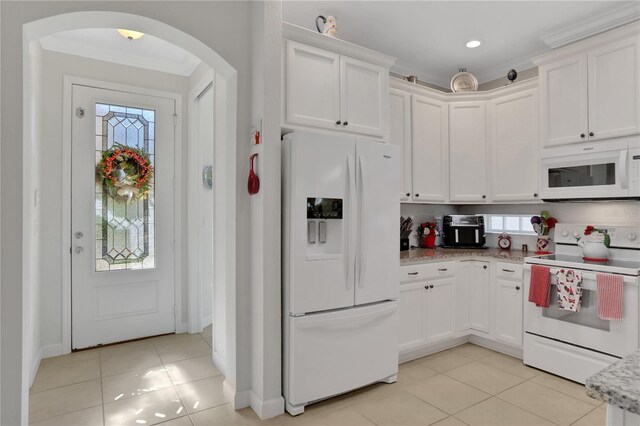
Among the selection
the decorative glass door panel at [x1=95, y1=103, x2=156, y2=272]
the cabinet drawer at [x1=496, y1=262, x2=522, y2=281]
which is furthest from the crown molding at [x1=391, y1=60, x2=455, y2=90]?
the decorative glass door panel at [x1=95, y1=103, x2=156, y2=272]

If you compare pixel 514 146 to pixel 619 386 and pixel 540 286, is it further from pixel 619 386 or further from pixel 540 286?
pixel 619 386

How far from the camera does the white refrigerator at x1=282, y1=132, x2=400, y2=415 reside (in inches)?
92.1

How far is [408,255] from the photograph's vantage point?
338 centimetres

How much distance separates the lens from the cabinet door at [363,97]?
2.79 m

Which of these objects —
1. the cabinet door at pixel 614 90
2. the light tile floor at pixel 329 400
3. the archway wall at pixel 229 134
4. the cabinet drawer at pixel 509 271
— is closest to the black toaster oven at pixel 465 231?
the cabinet drawer at pixel 509 271

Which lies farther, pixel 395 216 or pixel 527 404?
pixel 395 216

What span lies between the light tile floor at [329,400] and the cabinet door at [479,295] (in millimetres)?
296

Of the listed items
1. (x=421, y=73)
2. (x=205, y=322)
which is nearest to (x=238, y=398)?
(x=205, y=322)

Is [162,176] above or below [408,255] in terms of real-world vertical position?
above

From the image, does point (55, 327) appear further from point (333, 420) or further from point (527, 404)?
point (527, 404)

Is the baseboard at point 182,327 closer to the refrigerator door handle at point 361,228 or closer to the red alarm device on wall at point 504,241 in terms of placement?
the refrigerator door handle at point 361,228

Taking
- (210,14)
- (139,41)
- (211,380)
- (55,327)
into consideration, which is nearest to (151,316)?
(55,327)

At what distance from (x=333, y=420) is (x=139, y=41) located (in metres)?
3.48

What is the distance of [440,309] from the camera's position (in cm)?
332
